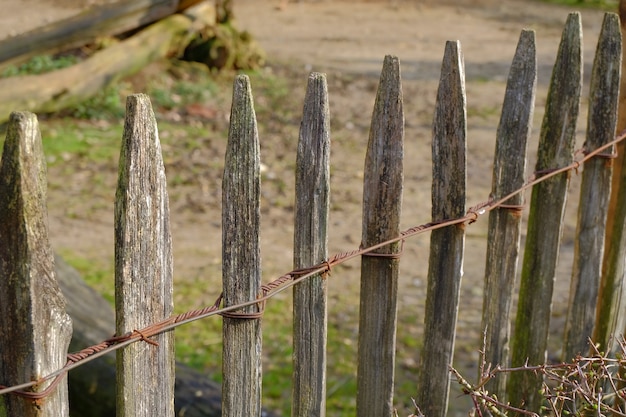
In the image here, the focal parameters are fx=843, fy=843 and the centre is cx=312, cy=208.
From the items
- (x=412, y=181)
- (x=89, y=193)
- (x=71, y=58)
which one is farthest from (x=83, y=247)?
(x=71, y=58)

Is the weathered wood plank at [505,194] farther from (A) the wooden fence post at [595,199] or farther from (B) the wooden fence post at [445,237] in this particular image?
(A) the wooden fence post at [595,199]

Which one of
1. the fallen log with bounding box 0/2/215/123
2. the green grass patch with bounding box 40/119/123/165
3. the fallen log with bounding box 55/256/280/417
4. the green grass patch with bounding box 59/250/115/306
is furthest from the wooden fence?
the fallen log with bounding box 0/2/215/123

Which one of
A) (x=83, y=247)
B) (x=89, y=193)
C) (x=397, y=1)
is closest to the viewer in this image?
(x=83, y=247)

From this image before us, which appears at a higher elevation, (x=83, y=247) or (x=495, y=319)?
(x=495, y=319)

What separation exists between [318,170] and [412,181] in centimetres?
512

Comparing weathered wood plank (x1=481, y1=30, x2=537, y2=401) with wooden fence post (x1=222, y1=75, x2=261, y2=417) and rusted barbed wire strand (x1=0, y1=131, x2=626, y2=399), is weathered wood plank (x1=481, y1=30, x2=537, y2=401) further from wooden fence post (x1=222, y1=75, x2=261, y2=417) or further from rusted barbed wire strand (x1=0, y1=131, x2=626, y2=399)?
wooden fence post (x1=222, y1=75, x2=261, y2=417)

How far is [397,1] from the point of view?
658 inches

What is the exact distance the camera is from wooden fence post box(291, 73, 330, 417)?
6.12 feet

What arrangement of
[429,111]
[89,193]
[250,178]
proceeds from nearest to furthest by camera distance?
[250,178]
[89,193]
[429,111]

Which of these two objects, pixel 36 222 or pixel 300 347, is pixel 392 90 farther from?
pixel 36 222

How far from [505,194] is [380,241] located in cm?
51

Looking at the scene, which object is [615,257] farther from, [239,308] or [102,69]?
[102,69]

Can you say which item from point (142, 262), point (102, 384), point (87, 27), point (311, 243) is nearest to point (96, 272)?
point (102, 384)

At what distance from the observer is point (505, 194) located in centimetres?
240
